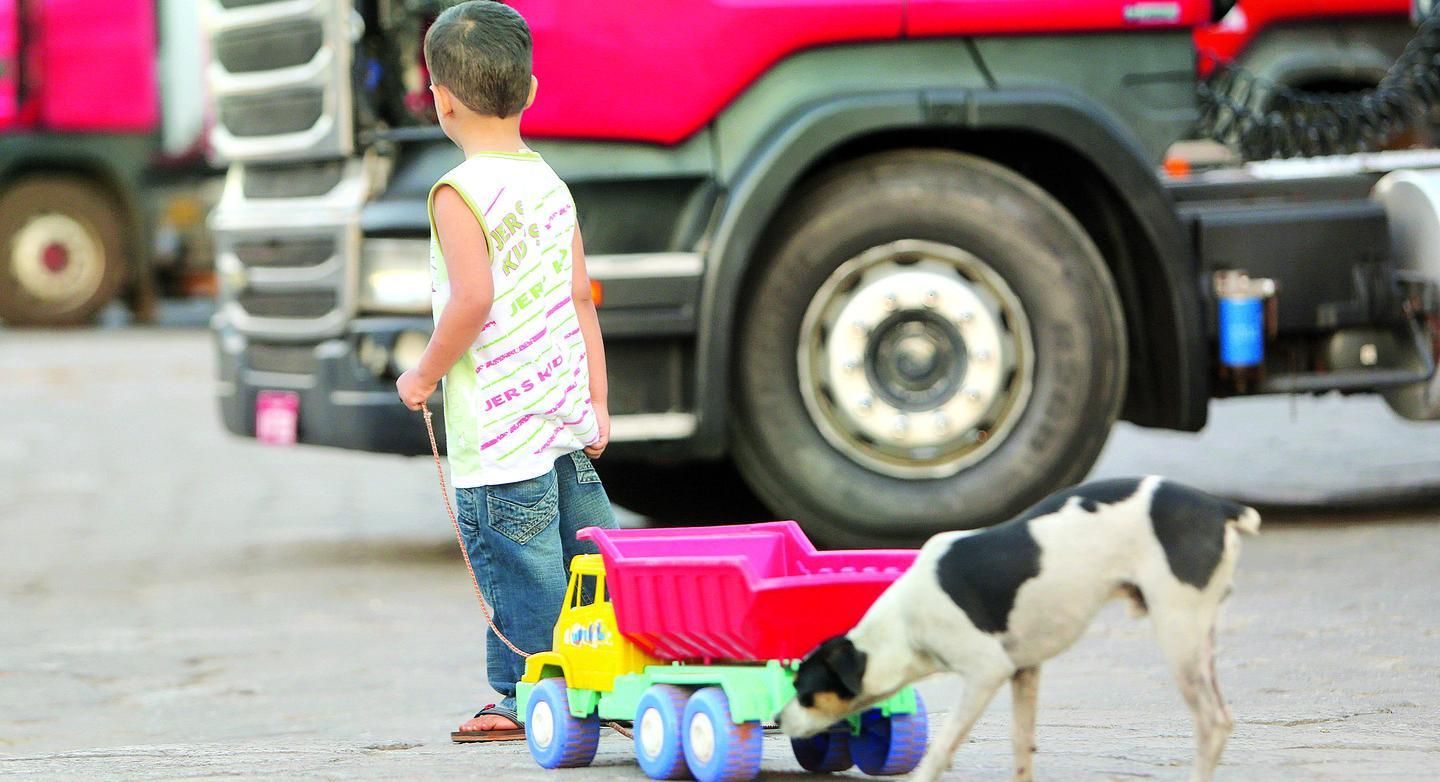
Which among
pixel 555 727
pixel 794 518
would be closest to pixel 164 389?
pixel 794 518

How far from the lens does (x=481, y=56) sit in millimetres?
4082

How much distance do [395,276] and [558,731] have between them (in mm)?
3153

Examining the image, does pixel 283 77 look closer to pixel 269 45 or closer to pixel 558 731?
pixel 269 45

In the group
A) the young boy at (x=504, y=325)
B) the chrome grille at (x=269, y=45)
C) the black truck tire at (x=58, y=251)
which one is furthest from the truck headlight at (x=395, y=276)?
the black truck tire at (x=58, y=251)

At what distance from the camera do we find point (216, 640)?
6355 mm

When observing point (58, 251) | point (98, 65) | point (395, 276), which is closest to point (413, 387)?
point (395, 276)

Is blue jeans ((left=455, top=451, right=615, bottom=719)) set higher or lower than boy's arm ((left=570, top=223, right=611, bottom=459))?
lower

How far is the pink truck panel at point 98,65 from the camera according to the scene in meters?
17.6

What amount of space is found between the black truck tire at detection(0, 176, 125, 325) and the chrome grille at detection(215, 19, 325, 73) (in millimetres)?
11399

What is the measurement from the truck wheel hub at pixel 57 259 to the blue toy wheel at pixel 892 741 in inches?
620

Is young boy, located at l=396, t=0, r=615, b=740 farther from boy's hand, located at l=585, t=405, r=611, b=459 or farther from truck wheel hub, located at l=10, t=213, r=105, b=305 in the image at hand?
truck wheel hub, located at l=10, t=213, r=105, b=305

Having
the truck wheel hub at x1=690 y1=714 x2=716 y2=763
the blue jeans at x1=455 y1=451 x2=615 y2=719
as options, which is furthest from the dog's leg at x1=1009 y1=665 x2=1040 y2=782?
the blue jeans at x1=455 y1=451 x2=615 y2=719

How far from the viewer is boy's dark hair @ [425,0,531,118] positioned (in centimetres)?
409

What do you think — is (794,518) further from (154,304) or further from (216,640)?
(154,304)
